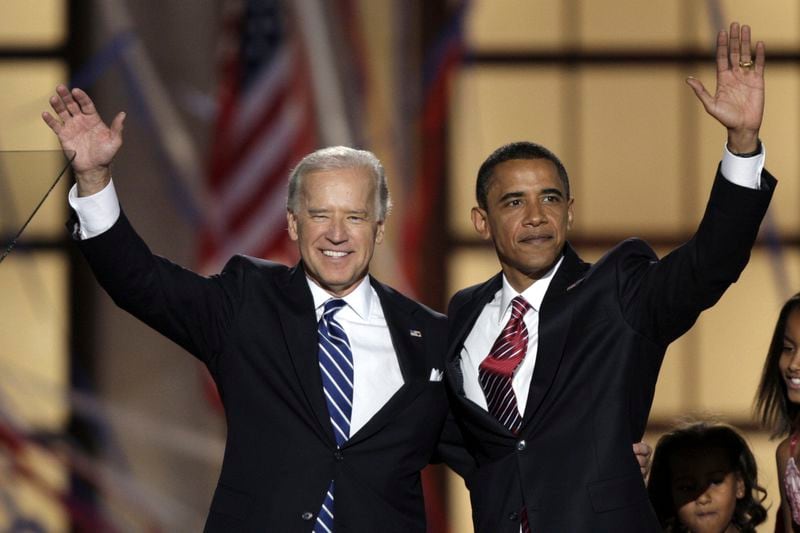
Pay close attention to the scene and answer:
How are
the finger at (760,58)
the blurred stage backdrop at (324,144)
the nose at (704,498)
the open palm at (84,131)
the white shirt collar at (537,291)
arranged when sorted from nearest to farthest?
the finger at (760,58) → the open palm at (84,131) → the white shirt collar at (537,291) → the nose at (704,498) → the blurred stage backdrop at (324,144)

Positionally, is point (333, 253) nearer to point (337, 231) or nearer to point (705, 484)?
point (337, 231)

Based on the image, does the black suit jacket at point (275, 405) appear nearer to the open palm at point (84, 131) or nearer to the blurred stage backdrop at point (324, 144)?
the open palm at point (84, 131)

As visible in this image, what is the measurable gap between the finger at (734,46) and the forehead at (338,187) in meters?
0.68

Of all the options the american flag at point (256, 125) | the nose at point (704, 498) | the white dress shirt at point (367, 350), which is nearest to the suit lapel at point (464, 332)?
the white dress shirt at point (367, 350)

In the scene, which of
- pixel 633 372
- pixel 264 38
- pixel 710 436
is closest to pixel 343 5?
pixel 264 38

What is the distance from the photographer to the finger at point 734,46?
7.00ft

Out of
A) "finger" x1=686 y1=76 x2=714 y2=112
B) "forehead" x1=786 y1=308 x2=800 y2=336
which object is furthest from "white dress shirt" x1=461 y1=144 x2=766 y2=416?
"forehead" x1=786 y1=308 x2=800 y2=336

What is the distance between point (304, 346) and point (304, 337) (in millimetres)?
18

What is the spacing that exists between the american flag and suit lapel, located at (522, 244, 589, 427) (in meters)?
2.30

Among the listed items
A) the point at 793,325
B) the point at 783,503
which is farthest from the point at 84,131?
the point at 783,503

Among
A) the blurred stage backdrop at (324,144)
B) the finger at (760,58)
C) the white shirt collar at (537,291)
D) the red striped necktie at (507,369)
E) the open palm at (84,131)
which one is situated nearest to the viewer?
the finger at (760,58)

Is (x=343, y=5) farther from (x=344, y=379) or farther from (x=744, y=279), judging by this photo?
(x=344, y=379)

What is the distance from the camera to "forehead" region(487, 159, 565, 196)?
7.87 feet

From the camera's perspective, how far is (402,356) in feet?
7.87
